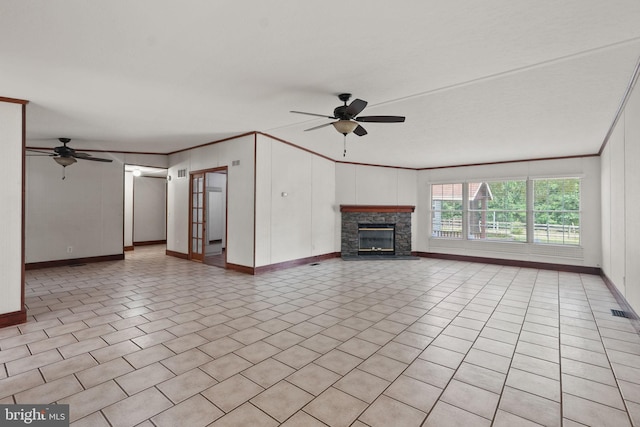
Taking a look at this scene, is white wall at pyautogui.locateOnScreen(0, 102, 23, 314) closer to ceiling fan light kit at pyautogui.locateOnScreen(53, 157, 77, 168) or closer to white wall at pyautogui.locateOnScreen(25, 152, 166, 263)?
ceiling fan light kit at pyautogui.locateOnScreen(53, 157, 77, 168)

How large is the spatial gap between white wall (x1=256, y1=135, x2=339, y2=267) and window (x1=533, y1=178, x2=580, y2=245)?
4854mm

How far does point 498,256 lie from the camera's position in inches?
298

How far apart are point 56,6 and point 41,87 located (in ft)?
6.08

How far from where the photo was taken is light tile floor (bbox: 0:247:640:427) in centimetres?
201

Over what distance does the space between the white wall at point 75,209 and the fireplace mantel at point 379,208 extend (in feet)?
18.1

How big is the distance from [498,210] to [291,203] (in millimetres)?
5177

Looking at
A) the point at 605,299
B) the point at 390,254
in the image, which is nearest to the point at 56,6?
the point at 605,299

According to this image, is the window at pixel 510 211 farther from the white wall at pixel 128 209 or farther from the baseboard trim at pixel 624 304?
the white wall at pixel 128 209

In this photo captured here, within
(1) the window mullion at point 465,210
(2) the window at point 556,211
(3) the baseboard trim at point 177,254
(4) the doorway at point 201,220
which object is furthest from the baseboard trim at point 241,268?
(2) the window at point 556,211

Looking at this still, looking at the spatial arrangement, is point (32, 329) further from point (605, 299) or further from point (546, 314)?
point (605, 299)

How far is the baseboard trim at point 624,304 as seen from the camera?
3.39 metres

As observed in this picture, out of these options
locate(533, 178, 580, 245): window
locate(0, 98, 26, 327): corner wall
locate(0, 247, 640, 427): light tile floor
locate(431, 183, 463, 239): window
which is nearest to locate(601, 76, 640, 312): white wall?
locate(0, 247, 640, 427): light tile floor

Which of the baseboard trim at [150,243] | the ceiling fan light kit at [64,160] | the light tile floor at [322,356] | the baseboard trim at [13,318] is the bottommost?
the light tile floor at [322,356]

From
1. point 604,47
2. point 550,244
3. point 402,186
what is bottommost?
point 550,244
